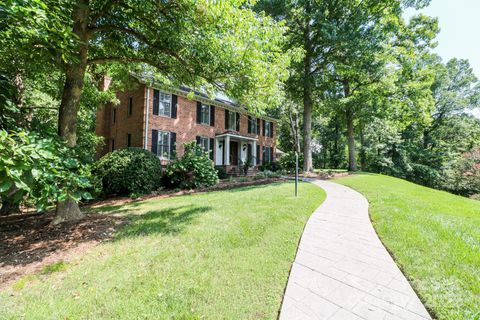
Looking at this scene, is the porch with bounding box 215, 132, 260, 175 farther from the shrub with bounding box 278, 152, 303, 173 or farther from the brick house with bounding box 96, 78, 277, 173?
the shrub with bounding box 278, 152, 303, 173

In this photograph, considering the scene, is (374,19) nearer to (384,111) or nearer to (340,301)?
(384,111)

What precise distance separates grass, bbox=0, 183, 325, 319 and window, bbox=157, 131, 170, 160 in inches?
394

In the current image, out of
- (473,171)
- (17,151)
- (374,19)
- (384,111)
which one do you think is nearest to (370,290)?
(17,151)

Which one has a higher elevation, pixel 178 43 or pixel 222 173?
pixel 178 43

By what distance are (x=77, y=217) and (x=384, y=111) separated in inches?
735

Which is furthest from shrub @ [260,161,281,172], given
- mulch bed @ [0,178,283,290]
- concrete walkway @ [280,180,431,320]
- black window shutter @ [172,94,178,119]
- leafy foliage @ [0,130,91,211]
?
leafy foliage @ [0,130,91,211]

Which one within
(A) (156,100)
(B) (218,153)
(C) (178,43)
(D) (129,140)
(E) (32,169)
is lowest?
(E) (32,169)

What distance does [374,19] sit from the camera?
1343 centimetres

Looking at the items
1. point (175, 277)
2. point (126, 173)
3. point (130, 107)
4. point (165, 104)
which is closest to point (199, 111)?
point (165, 104)

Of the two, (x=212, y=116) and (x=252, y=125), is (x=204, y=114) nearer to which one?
(x=212, y=116)

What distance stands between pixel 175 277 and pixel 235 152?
54.8 feet

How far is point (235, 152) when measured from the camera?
63.8 feet

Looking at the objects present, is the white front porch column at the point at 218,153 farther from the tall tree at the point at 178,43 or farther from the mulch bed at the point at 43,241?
the mulch bed at the point at 43,241

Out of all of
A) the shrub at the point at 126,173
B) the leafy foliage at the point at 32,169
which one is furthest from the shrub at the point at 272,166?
the leafy foliage at the point at 32,169
